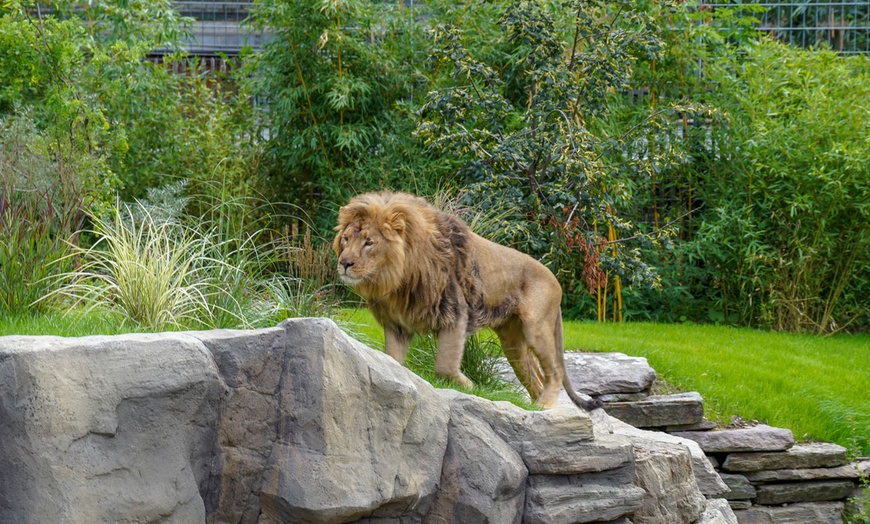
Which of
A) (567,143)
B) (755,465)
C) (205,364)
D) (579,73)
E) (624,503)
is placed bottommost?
(755,465)

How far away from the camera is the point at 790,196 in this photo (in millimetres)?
11477

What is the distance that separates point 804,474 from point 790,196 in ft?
15.0

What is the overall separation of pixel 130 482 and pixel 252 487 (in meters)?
0.55

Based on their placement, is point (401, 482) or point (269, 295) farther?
point (269, 295)

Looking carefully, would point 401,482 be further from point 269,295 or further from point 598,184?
point 598,184

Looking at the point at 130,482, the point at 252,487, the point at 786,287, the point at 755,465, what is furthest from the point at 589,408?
the point at 786,287

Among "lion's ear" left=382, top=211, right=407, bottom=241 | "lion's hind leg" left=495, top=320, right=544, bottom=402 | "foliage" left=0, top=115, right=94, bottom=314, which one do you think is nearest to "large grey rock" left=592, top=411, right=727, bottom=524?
"lion's hind leg" left=495, top=320, right=544, bottom=402

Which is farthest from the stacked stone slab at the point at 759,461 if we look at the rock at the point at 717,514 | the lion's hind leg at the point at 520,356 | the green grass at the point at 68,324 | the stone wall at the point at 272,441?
the green grass at the point at 68,324

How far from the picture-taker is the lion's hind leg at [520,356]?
6.33m

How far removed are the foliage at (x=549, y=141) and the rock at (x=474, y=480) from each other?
362 cm

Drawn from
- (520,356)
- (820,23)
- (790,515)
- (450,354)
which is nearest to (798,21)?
(820,23)

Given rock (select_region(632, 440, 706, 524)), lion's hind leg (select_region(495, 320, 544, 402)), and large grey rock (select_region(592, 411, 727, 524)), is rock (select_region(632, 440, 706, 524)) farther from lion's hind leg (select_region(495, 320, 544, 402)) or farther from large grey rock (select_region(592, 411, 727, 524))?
lion's hind leg (select_region(495, 320, 544, 402))

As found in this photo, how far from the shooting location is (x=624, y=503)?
17.1 feet

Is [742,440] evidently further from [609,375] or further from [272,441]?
[272,441]
